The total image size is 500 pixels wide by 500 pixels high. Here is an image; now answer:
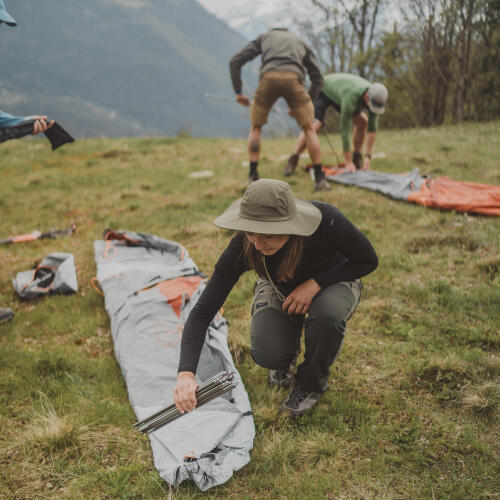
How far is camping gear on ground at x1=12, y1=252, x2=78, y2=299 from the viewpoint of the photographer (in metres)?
3.88

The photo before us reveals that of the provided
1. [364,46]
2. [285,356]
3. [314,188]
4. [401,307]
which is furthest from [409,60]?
[285,356]

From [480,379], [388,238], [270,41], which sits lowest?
[480,379]

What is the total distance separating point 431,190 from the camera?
206 inches

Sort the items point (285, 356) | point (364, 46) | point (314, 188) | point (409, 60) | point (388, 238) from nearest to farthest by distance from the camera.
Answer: point (285, 356) < point (388, 238) < point (314, 188) < point (409, 60) < point (364, 46)

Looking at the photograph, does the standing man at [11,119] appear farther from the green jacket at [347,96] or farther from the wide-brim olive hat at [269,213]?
the green jacket at [347,96]

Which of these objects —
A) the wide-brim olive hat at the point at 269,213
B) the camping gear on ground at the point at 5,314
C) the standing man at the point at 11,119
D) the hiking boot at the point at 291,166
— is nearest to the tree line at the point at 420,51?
the hiking boot at the point at 291,166

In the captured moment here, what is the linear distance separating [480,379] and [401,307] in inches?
37.1

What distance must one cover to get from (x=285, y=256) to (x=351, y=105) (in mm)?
4660

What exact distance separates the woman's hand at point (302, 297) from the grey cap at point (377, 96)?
4.56 m

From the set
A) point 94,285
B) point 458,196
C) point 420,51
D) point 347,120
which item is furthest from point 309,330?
point 420,51

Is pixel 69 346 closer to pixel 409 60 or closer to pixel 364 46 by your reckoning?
pixel 409 60

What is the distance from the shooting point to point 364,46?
62.8 ft

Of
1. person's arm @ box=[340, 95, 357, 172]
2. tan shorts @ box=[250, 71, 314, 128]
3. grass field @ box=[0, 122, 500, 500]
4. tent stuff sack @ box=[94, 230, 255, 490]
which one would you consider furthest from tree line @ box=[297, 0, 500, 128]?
tent stuff sack @ box=[94, 230, 255, 490]

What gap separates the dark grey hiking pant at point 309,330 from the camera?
7.14 feet
